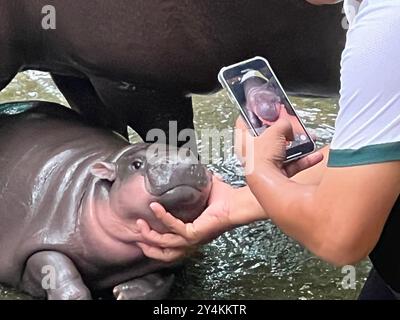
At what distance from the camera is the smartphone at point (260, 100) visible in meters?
1.27

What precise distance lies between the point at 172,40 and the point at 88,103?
0.36m

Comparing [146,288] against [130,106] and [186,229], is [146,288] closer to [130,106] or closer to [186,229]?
[186,229]

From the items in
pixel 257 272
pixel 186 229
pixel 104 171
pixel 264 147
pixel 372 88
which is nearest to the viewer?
pixel 372 88

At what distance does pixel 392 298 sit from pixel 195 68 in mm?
536

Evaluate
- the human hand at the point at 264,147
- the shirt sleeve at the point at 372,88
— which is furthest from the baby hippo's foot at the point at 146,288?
the shirt sleeve at the point at 372,88

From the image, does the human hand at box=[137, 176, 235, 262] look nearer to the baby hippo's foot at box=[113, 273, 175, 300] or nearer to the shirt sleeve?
the baby hippo's foot at box=[113, 273, 175, 300]

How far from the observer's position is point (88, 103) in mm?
1841

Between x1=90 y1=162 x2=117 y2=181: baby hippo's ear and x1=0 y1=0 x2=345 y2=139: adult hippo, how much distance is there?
0.19m

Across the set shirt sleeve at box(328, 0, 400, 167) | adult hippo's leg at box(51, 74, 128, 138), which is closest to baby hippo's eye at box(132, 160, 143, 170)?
adult hippo's leg at box(51, 74, 128, 138)

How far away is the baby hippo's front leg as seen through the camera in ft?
4.70

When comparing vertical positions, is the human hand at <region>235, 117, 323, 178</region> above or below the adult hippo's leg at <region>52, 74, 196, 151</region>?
above

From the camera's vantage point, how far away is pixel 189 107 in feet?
5.78

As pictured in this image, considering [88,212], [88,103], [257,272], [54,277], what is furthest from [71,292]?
[88,103]

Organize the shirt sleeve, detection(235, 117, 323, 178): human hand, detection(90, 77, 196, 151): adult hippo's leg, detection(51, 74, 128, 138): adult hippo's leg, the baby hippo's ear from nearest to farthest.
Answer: the shirt sleeve → detection(235, 117, 323, 178): human hand → the baby hippo's ear → detection(90, 77, 196, 151): adult hippo's leg → detection(51, 74, 128, 138): adult hippo's leg
